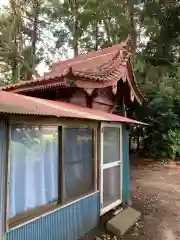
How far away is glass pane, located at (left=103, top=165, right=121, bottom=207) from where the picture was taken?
6027mm

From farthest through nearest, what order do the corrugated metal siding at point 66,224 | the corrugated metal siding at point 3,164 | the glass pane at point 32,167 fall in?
the corrugated metal siding at point 66,224 → the glass pane at point 32,167 → the corrugated metal siding at point 3,164

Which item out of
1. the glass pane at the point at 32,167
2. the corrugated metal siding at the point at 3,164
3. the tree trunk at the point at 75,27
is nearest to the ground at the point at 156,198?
the glass pane at the point at 32,167

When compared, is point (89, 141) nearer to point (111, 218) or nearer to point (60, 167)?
point (60, 167)

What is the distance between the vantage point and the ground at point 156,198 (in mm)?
5698

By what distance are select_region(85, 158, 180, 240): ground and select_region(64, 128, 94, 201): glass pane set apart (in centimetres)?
97

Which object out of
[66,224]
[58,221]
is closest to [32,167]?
[58,221]

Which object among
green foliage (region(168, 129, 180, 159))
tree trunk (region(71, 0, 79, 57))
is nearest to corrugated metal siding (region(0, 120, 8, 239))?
green foliage (region(168, 129, 180, 159))

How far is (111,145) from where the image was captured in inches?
250

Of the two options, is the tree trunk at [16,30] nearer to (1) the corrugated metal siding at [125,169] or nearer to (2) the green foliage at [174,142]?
(2) the green foliage at [174,142]

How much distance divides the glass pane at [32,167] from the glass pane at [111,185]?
1.90 metres

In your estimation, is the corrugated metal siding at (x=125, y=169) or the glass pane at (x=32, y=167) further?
the corrugated metal siding at (x=125, y=169)

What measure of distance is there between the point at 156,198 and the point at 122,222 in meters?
2.86

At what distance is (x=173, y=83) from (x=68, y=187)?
11026mm

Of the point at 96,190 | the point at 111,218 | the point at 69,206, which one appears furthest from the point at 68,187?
the point at 111,218
